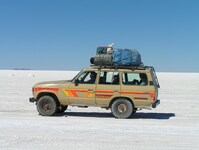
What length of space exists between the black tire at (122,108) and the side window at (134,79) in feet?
2.02

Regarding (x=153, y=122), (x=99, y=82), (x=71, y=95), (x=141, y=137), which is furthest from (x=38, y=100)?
(x=141, y=137)

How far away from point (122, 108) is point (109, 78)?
43.3 inches

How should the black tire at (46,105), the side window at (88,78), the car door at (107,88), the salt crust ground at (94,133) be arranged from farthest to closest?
the black tire at (46,105)
the side window at (88,78)
the car door at (107,88)
the salt crust ground at (94,133)

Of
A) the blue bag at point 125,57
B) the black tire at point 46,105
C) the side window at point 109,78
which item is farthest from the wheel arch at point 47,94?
the blue bag at point 125,57

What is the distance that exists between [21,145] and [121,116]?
536 cm

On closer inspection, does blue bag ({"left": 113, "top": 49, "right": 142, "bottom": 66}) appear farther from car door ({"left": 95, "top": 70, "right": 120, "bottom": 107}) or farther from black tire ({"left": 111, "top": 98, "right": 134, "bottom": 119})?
black tire ({"left": 111, "top": 98, "right": 134, "bottom": 119})

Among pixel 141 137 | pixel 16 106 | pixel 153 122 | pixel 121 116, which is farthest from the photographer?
pixel 16 106

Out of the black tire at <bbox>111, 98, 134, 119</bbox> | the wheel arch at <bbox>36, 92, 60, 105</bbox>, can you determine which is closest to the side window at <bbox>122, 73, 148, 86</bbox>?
the black tire at <bbox>111, 98, 134, 119</bbox>

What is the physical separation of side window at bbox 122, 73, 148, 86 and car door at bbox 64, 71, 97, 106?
38.9 inches

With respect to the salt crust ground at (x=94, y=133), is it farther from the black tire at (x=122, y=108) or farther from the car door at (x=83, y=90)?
the car door at (x=83, y=90)

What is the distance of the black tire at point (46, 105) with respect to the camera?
14.1 metres

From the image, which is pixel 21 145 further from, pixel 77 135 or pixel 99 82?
pixel 99 82

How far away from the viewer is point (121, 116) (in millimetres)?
13602

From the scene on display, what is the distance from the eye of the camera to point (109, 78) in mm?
14016
